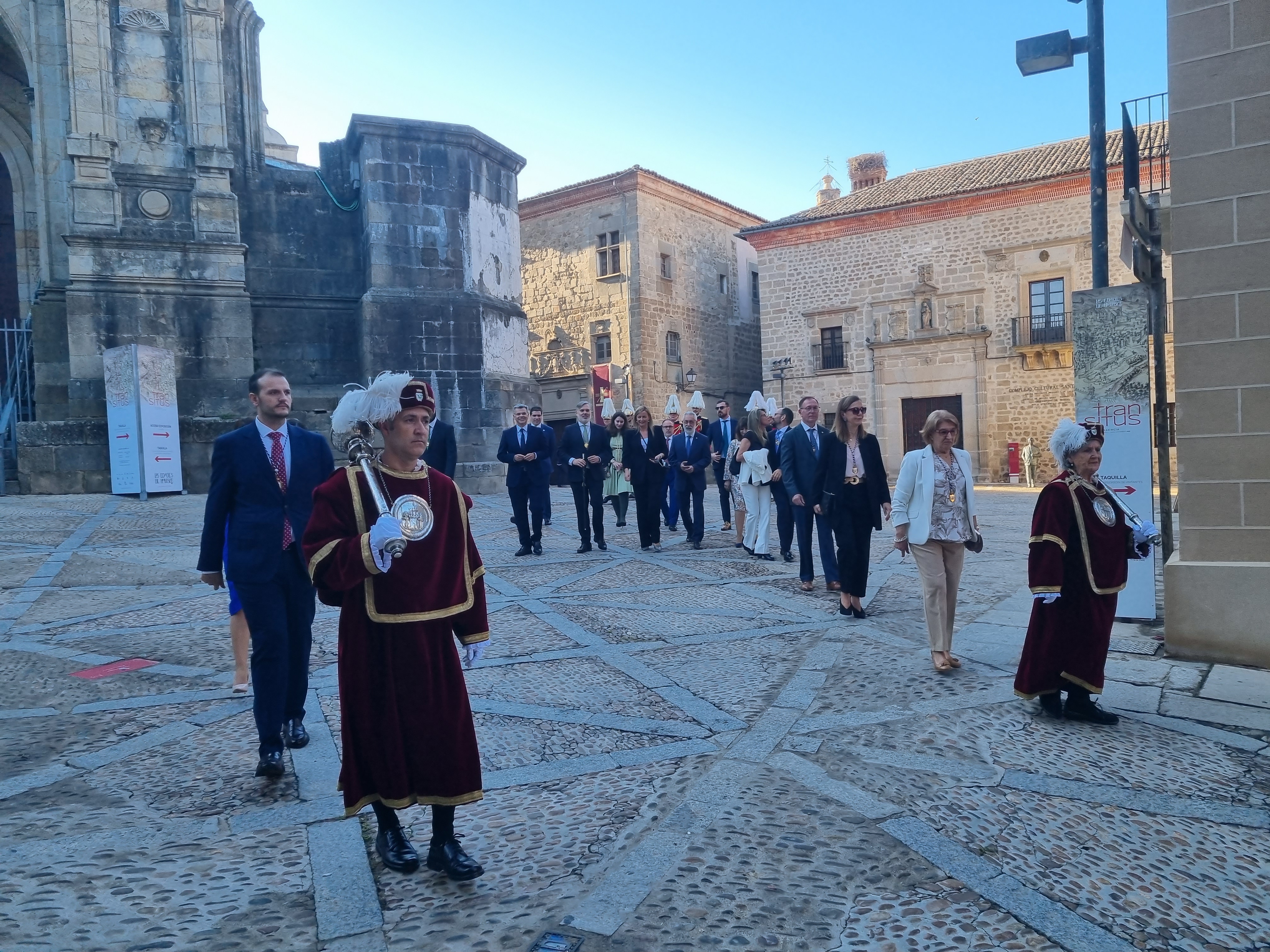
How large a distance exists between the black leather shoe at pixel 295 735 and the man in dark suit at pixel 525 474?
6167mm

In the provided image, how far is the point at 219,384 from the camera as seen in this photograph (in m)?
16.5

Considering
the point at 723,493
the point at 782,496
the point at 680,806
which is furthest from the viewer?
the point at 723,493

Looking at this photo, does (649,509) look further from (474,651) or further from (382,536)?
(382,536)

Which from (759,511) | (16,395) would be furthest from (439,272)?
(759,511)

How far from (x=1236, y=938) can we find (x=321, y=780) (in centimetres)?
342

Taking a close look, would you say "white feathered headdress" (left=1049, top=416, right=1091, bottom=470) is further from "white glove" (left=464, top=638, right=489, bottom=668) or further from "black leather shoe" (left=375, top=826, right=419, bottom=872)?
"black leather shoe" (left=375, top=826, right=419, bottom=872)

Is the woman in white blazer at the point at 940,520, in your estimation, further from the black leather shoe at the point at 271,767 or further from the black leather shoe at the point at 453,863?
the black leather shoe at the point at 271,767

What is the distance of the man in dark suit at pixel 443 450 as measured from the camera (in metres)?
9.06

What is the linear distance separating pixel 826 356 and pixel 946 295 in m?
4.63

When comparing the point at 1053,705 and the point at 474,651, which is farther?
the point at 1053,705

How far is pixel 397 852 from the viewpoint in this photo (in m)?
3.11

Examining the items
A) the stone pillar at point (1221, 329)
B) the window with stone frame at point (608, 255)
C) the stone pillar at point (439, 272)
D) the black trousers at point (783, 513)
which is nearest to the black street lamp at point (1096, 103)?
the stone pillar at point (1221, 329)

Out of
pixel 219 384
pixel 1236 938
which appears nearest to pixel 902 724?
pixel 1236 938

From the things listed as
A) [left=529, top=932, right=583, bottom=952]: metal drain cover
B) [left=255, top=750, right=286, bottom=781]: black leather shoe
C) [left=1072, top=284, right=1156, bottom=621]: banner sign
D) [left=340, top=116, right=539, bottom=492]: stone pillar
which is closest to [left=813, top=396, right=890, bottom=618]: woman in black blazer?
[left=1072, top=284, right=1156, bottom=621]: banner sign
